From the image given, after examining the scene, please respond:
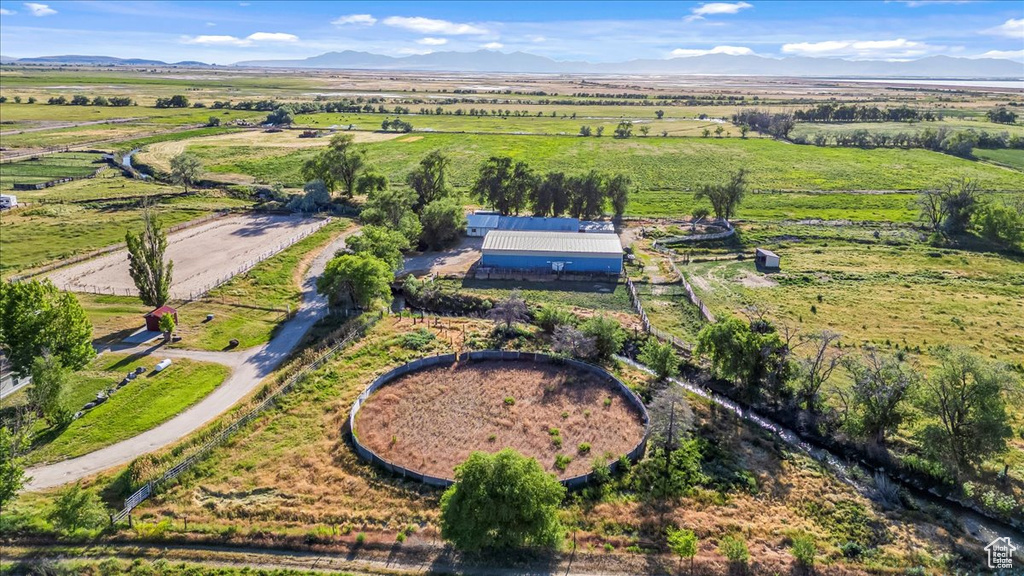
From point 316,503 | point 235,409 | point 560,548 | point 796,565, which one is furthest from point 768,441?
point 235,409

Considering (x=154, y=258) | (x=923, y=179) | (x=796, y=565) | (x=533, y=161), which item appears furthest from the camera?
(x=533, y=161)

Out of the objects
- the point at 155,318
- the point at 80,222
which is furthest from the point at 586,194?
the point at 80,222

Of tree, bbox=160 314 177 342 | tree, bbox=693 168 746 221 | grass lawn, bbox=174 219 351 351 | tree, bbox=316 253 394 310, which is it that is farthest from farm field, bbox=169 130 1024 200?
tree, bbox=160 314 177 342

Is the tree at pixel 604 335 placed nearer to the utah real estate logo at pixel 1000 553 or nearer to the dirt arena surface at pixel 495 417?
the dirt arena surface at pixel 495 417

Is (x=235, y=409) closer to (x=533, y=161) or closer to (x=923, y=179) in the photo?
(x=533, y=161)

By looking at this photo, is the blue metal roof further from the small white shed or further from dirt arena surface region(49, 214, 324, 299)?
dirt arena surface region(49, 214, 324, 299)

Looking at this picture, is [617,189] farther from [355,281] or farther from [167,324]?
[167,324]
